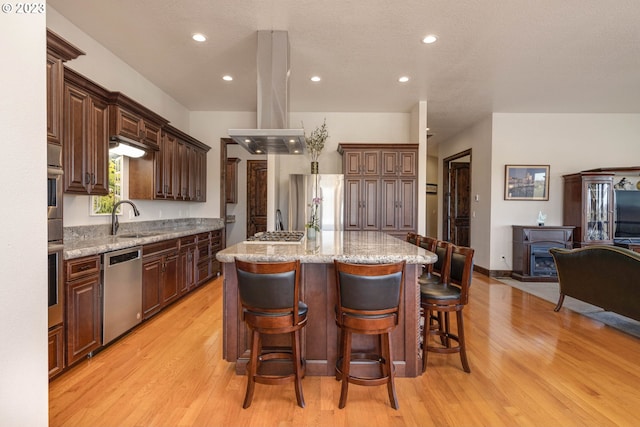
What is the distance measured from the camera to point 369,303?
1.93 meters

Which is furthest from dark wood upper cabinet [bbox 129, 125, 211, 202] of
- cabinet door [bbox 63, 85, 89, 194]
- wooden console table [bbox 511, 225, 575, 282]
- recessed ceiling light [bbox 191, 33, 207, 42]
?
wooden console table [bbox 511, 225, 575, 282]

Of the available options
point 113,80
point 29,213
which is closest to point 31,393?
point 29,213

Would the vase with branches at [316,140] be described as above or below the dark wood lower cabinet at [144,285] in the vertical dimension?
above

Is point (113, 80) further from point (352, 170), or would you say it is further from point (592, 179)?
point (592, 179)

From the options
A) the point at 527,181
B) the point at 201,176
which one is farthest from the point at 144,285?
the point at 527,181

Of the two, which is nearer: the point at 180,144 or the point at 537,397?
the point at 537,397

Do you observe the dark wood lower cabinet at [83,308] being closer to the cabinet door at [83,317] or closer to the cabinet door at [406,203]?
the cabinet door at [83,317]

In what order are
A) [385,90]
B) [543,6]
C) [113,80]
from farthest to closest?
[385,90] → [113,80] → [543,6]

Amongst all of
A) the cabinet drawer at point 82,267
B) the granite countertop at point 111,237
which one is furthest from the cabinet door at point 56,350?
the granite countertop at point 111,237

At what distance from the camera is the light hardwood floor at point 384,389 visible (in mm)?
1906

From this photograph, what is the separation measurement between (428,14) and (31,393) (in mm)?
3652

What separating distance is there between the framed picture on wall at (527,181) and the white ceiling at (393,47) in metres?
1.12

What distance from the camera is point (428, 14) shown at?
2871mm

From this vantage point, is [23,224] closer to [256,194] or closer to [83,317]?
[83,317]
